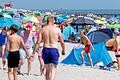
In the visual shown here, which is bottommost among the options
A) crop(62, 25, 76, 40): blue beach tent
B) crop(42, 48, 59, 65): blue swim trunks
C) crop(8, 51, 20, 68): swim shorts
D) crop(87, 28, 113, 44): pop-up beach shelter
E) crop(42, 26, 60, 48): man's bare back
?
crop(62, 25, 76, 40): blue beach tent

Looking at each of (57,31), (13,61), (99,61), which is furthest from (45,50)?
(99,61)

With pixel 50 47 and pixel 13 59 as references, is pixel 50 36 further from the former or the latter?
pixel 13 59

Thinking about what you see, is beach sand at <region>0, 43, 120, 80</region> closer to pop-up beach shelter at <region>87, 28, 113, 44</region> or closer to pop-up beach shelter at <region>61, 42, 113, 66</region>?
pop-up beach shelter at <region>61, 42, 113, 66</region>

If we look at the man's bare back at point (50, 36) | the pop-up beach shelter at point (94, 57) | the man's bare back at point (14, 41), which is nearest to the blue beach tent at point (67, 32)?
the pop-up beach shelter at point (94, 57)

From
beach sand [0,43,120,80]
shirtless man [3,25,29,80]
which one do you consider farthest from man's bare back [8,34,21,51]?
beach sand [0,43,120,80]

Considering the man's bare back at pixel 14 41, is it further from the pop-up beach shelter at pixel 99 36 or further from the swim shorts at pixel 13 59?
the pop-up beach shelter at pixel 99 36

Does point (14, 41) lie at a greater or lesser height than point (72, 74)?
greater

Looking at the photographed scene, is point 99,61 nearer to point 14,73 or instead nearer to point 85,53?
point 85,53

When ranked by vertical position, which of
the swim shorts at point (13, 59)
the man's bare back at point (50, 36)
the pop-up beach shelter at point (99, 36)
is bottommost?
the pop-up beach shelter at point (99, 36)

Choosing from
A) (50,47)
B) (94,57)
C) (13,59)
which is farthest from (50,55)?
(94,57)

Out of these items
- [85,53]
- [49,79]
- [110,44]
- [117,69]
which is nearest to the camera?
[49,79]

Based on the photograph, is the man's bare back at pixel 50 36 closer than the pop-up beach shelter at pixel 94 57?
Yes

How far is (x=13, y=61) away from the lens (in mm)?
7727

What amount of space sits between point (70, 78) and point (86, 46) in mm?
3001
